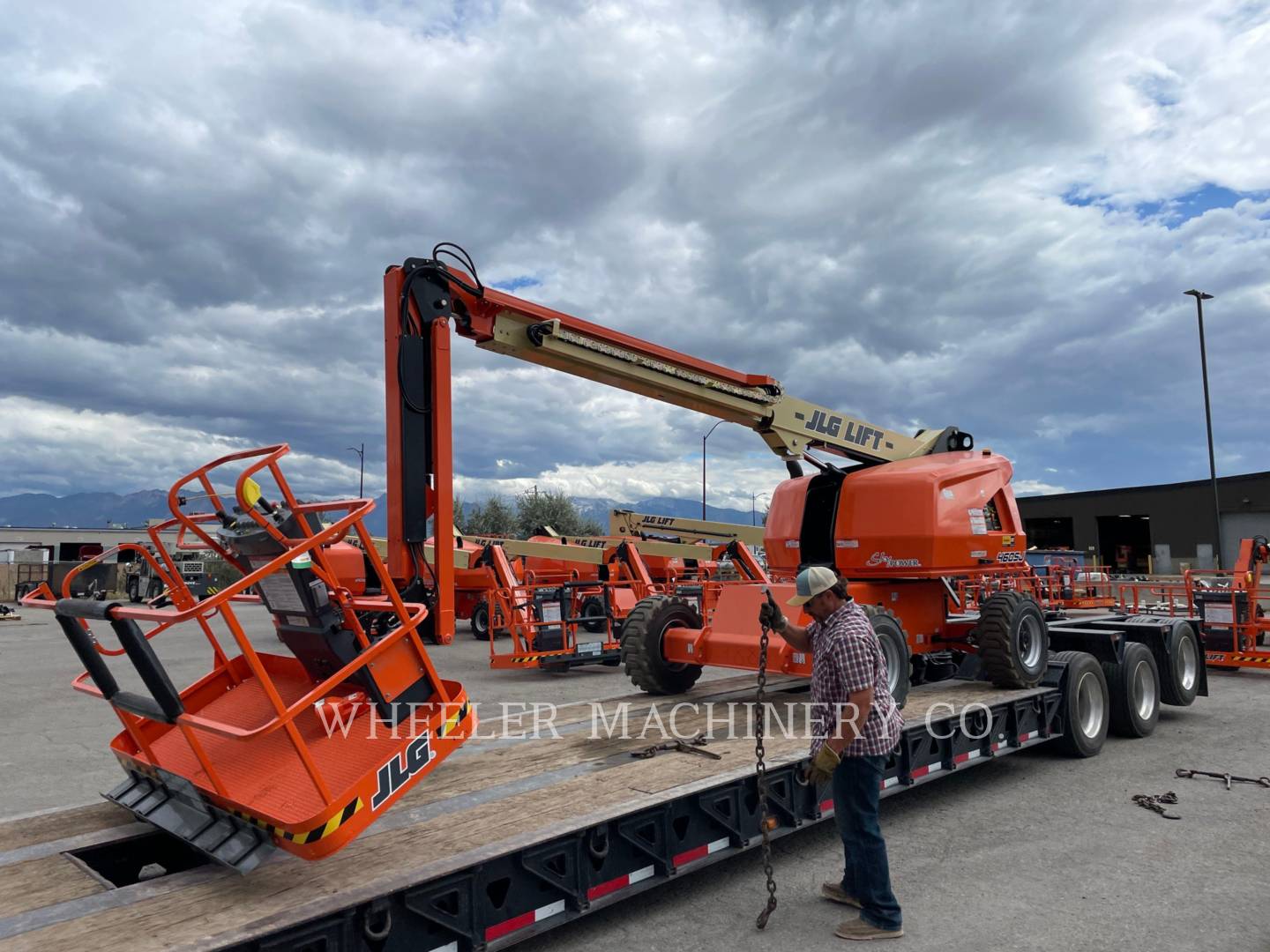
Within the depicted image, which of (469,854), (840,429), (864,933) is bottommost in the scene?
(864,933)

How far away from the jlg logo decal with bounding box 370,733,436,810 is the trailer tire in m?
9.17

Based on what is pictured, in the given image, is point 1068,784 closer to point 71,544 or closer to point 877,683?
point 877,683

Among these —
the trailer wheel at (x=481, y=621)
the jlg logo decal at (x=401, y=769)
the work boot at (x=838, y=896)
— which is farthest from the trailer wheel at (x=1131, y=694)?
the trailer wheel at (x=481, y=621)

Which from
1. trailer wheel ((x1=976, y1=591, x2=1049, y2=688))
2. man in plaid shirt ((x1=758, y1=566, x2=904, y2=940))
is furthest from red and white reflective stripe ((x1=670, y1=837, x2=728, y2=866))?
trailer wheel ((x1=976, y1=591, x2=1049, y2=688))

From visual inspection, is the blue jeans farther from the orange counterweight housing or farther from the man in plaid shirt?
the orange counterweight housing

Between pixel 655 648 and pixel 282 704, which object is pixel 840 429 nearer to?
pixel 655 648

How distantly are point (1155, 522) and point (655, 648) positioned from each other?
4681cm

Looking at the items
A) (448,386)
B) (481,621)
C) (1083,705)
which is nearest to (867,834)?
(448,386)

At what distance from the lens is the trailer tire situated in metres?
10.1

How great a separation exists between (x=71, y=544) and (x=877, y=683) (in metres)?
49.7

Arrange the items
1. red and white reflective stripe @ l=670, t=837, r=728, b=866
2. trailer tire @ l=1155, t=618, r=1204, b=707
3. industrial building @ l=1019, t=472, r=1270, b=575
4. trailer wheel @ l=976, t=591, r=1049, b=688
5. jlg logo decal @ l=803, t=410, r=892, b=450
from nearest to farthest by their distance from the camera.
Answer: red and white reflective stripe @ l=670, t=837, r=728, b=866 → trailer wheel @ l=976, t=591, r=1049, b=688 → jlg logo decal @ l=803, t=410, r=892, b=450 → trailer tire @ l=1155, t=618, r=1204, b=707 → industrial building @ l=1019, t=472, r=1270, b=575

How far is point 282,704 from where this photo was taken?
3.65 metres

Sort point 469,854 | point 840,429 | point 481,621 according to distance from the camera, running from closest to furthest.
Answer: point 469,854, point 840,429, point 481,621

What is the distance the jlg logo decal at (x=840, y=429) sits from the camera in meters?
8.94
